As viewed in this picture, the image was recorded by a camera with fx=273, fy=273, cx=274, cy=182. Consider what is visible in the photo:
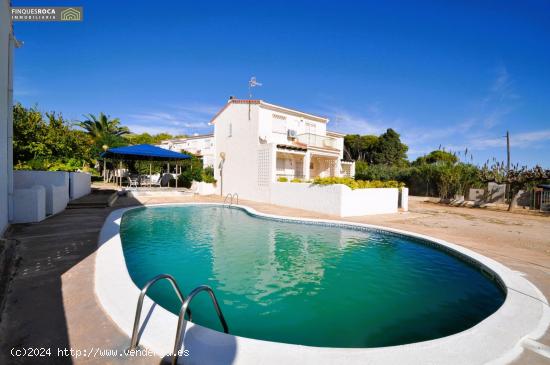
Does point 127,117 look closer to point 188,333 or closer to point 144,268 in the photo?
point 144,268

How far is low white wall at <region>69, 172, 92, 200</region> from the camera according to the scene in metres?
14.8

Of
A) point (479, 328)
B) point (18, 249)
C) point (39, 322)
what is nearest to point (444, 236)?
point (479, 328)

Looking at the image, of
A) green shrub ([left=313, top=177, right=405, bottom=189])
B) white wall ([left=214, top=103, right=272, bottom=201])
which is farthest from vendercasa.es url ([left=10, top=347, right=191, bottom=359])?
white wall ([left=214, top=103, right=272, bottom=201])

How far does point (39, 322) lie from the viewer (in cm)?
329

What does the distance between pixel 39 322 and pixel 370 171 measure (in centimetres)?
3143

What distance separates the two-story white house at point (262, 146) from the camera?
65.6 feet

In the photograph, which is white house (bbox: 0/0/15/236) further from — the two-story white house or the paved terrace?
the two-story white house

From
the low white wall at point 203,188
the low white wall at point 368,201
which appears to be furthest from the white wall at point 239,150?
the low white wall at point 368,201

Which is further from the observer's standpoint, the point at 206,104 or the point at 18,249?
the point at 206,104

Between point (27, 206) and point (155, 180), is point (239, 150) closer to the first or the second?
point (155, 180)

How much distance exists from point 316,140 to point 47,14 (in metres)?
18.5

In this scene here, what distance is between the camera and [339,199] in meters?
14.1

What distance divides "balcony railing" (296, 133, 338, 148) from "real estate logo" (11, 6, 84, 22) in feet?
54.2

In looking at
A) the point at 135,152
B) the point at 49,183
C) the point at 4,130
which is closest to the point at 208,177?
the point at 135,152
